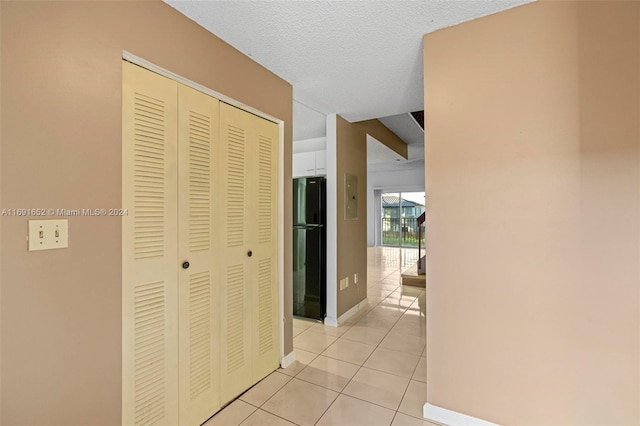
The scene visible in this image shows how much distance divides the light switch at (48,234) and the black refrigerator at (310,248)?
2441mm

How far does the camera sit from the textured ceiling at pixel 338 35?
1541 mm

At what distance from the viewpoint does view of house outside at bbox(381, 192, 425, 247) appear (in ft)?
31.3

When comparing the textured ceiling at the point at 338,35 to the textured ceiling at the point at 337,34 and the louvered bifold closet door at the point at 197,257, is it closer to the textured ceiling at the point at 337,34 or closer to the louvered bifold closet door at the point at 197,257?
the textured ceiling at the point at 337,34

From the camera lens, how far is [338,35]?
5.87 ft

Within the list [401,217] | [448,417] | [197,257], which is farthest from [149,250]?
[401,217]

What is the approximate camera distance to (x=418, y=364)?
94.8 inches

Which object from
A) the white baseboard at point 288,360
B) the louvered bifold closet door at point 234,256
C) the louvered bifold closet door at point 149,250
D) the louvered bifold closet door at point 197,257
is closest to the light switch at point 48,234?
the louvered bifold closet door at point 149,250

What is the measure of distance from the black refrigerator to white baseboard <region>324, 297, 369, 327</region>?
0.37 feet

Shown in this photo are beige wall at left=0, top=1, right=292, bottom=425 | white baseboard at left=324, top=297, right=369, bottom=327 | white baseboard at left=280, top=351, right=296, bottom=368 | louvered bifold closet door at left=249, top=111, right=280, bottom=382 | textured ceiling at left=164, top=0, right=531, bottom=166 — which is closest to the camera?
beige wall at left=0, top=1, right=292, bottom=425

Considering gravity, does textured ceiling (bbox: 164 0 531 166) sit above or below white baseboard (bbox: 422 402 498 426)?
above

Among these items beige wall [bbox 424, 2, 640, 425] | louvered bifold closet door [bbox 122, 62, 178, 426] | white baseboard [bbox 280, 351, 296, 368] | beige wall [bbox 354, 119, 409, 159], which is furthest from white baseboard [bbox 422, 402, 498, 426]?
beige wall [bbox 354, 119, 409, 159]

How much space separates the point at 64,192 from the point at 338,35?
5.39ft

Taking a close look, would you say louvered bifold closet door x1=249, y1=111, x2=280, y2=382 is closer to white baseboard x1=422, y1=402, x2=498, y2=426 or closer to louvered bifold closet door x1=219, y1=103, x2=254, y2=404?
louvered bifold closet door x1=219, y1=103, x2=254, y2=404

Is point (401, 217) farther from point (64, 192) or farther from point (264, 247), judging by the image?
point (64, 192)
